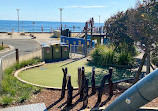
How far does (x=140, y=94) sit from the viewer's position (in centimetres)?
341

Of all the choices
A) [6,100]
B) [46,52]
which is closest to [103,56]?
[46,52]

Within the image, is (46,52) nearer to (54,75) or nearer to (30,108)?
(54,75)

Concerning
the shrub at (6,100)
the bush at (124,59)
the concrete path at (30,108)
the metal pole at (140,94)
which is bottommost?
the concrete path at (30,108)

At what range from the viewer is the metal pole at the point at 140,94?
3236mm

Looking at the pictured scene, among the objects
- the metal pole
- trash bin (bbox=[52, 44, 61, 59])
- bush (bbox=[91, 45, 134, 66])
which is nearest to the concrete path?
the metal pole

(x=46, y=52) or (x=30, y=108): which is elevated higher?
(x=46, y=52)

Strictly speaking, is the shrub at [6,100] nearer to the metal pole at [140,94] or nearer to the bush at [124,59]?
the metal pole at [140,94]

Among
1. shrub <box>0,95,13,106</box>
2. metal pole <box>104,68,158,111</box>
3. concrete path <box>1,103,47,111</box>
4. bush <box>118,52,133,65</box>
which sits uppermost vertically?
metal pole <box>104,68,158,111</box>

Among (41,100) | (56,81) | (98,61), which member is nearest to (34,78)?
(56,81)

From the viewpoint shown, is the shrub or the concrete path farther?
the shrub

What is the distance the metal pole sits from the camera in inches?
127

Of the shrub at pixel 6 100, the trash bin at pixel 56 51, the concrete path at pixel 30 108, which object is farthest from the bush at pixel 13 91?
the trash bin at pixel 56 51

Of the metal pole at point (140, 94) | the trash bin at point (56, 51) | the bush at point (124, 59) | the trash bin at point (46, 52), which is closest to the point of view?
the metal pole at point (140, 94)

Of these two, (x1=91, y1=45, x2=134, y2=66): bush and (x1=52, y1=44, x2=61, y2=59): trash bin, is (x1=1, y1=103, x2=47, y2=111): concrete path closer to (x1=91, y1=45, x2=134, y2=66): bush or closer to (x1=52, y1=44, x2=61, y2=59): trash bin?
(x1=91, y1=45, x2=134, y2=66): bush
